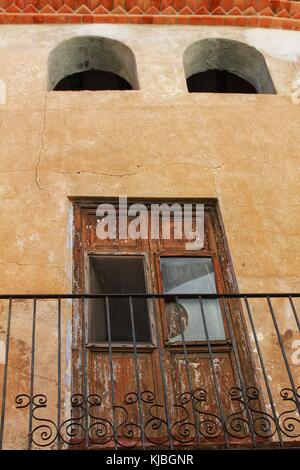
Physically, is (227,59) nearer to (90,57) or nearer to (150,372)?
(90,57)

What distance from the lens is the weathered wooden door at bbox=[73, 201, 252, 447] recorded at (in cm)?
503

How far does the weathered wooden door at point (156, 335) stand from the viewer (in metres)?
5.03

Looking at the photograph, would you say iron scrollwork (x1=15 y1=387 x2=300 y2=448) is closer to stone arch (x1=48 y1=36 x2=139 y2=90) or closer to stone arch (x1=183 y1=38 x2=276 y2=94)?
stone arch (x1=48 y1=36 x2=139 y2=90)

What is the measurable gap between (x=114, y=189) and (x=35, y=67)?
2726mm

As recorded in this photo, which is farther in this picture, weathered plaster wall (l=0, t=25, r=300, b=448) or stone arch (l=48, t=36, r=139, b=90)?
stone arch (l=48, t=36, r=139, b=90)

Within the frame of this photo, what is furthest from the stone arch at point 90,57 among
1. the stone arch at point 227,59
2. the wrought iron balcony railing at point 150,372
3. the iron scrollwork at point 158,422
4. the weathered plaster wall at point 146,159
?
the iron scrollwork at point 158,422

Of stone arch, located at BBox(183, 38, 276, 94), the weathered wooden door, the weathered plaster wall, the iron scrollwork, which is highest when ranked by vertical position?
stone arch, located at BBox(183, 38, 276, 94)

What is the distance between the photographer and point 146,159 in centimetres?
699

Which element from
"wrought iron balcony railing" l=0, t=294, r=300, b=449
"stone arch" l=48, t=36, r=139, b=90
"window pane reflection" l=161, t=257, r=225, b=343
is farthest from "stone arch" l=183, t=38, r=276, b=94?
"wrought iron balcony railing" l=0, t=294, r=300, b=449

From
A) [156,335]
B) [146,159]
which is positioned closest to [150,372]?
[156,335]

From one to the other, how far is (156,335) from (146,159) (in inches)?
89.9

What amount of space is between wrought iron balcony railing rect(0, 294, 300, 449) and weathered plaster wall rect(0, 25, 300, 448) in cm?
11

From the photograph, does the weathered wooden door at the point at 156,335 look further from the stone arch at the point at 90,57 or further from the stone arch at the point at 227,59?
the stone arch at the point at 227,59
